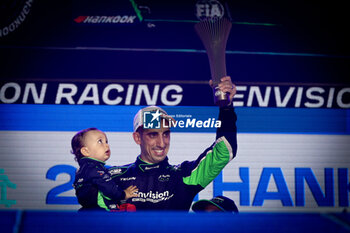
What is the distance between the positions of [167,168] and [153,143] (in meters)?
0.32

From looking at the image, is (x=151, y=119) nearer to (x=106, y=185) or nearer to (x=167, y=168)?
(x=167, y=168)

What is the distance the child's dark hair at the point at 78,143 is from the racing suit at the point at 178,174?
0.40m

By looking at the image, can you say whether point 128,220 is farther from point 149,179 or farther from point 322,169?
point 322,169

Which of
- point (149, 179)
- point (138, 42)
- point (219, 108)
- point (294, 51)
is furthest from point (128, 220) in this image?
point (294, 51)

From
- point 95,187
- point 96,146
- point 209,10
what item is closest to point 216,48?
point 209,10

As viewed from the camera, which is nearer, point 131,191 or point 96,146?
point 131,191

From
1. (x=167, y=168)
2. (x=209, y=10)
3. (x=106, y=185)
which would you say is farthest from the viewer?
(x=209, y=10)

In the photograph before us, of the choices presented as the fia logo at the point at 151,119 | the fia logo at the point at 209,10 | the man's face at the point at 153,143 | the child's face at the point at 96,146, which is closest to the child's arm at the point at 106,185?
the child's face at the point at 96,146

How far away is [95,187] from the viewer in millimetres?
3357

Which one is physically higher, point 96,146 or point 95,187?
point 96,146

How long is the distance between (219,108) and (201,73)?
1.54 feet

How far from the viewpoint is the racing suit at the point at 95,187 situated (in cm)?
334

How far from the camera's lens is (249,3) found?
12.5ft

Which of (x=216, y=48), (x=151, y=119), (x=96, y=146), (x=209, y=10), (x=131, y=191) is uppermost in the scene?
(x=209, y=10)
